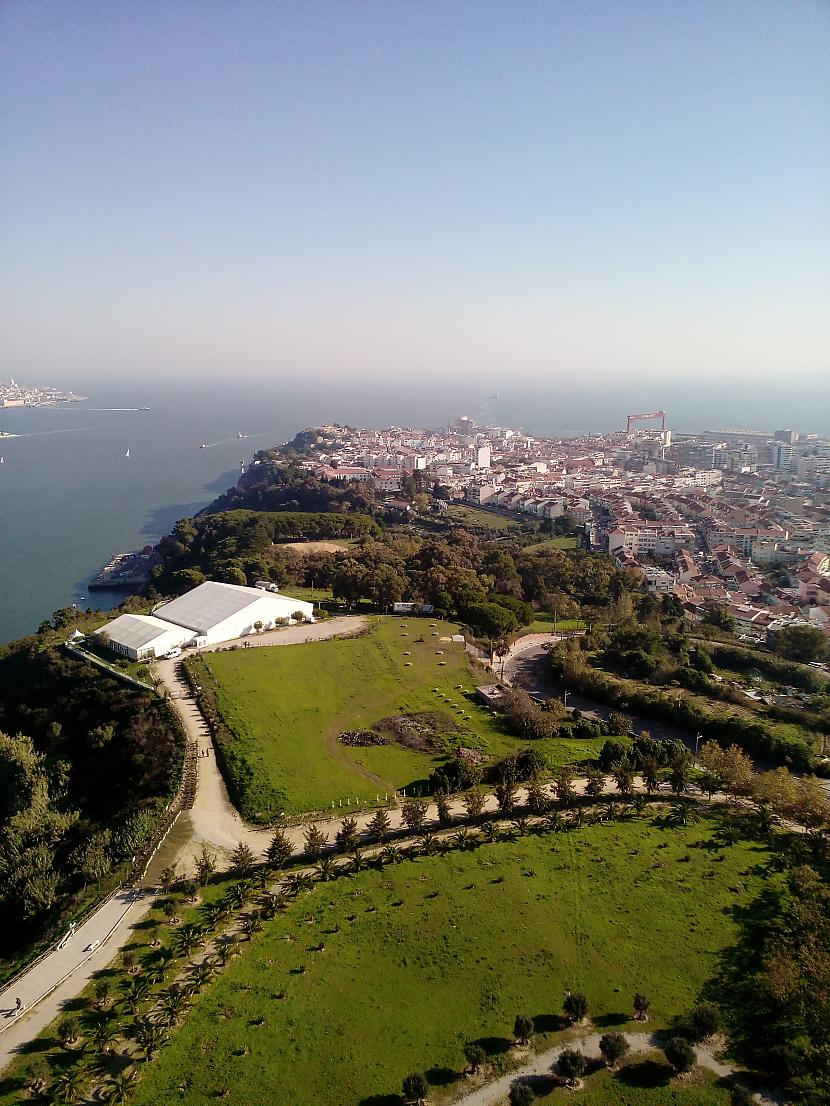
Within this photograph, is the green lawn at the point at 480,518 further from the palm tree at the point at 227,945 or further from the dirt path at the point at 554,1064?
the dirt path at the point at 554,1064

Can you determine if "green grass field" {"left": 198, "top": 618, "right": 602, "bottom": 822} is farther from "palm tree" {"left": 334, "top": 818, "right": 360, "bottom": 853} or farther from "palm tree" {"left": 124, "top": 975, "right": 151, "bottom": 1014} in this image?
"palm tree" {"left": 124, "top": 975, "right": 151, "bottom": 1014}

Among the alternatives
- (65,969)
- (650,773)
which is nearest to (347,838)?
(65,969)

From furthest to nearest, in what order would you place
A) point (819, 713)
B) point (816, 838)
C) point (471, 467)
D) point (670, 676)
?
point (471, 467) < point (670, 676) < point (819, 713) < point (816, 838)

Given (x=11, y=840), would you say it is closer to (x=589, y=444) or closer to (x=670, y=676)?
(x=670, y=676)

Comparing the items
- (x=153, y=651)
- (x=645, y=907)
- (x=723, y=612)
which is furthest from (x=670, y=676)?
(x=153, y=651)

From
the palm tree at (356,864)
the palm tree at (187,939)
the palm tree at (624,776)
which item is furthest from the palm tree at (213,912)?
the palm tree at (624,776)

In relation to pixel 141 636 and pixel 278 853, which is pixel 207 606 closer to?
pixel 141 636

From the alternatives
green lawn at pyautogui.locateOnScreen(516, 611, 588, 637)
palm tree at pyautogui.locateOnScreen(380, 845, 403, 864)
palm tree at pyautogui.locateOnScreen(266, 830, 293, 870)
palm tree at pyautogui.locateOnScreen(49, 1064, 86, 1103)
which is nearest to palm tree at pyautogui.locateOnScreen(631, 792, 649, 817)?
palm tree at pyautogui.locateOnScreen(380, 845, 403, 864)
